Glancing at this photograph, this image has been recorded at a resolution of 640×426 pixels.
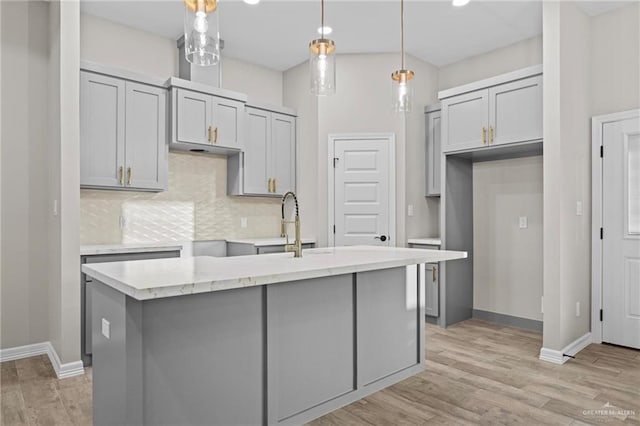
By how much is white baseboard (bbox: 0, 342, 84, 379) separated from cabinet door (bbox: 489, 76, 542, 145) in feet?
13.8

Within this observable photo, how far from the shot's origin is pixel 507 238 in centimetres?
470

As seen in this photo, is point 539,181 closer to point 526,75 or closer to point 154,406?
point 526,75

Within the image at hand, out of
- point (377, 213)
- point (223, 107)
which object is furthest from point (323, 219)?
point (223, 107)

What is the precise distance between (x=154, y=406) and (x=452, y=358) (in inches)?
103

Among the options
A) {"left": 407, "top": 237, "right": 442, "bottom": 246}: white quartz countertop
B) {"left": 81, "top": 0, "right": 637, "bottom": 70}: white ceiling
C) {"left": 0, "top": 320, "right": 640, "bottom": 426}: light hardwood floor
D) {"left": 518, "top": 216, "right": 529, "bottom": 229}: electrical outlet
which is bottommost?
{"left": 0, "top": 320, "right": 640, "bottom": 426}: light hardwood floor

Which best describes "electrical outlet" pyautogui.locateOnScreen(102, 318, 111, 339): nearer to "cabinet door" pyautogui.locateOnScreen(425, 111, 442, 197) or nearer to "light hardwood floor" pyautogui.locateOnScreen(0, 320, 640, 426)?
"light hardwood floor" pyautogui.locateOnScreen(0, 320, 640, 426)

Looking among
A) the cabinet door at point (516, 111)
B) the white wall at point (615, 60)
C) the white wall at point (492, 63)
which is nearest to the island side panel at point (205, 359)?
the cabinet door at point (516, 111)

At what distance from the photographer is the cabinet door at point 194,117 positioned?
4195 millimetres

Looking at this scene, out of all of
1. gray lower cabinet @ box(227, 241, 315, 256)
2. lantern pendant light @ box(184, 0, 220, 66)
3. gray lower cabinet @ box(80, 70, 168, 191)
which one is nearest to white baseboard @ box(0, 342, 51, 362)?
gray lower cabinet @ box(80, 70, 168, 191)

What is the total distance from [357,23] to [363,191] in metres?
1.83

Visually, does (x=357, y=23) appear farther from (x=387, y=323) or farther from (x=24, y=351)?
(x=24, y=351)

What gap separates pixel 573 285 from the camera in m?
3.76

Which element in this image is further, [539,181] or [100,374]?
[539,181]

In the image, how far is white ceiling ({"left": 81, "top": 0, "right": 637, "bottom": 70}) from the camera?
392cm
